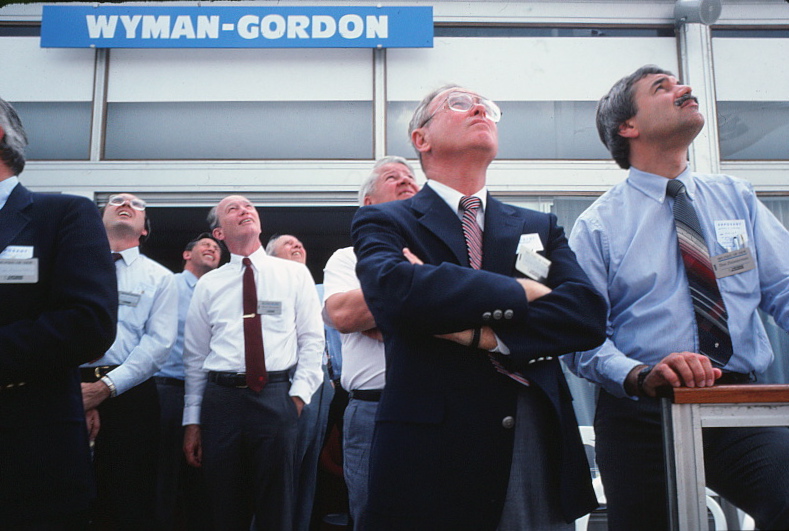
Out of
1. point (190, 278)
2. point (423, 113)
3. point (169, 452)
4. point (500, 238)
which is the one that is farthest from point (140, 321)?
point (500, 238)

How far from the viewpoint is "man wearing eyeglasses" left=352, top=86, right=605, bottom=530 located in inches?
51.1

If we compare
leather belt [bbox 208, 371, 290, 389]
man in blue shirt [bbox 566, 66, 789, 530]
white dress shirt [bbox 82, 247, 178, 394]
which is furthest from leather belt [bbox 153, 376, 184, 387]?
man in blue shirt [bbox 566, 66, 789, 530]

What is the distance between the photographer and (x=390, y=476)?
1.32 m

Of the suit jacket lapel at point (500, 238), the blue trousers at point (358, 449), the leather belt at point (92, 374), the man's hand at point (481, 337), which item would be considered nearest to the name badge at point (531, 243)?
the suit jacket lapel at point (500, 238)

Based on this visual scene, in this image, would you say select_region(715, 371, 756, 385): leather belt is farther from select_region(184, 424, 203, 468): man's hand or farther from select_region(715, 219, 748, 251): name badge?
select_region(184, 424, 203, 468): man's hand

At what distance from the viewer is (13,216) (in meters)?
1.69

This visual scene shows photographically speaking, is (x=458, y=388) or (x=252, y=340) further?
(x=252, y=340)

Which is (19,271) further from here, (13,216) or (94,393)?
(94,393)

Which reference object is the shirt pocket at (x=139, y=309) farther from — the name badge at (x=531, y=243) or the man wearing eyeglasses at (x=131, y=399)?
the name badge at (x=531, y=243)

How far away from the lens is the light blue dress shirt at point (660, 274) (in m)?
1.80

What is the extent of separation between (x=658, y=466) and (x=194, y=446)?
2226mm

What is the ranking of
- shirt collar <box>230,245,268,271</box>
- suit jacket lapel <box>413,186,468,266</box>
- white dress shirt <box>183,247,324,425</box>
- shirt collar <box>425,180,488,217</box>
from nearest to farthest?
suit jacket lapel <box>413,186,468,266</box>
shirt collar <box>425,180,488,217</box>
white dress shirt <box>183,247,324,425</box>
shirt collar <box>230,245,268,271</box>

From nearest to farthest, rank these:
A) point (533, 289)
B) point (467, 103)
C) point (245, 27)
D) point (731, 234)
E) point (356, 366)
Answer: point (533, 289) → point (467, 103) → point (731, 234) → point (356, 366) → point (245, 27)

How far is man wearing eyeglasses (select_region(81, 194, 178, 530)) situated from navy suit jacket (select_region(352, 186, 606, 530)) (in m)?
2.01
